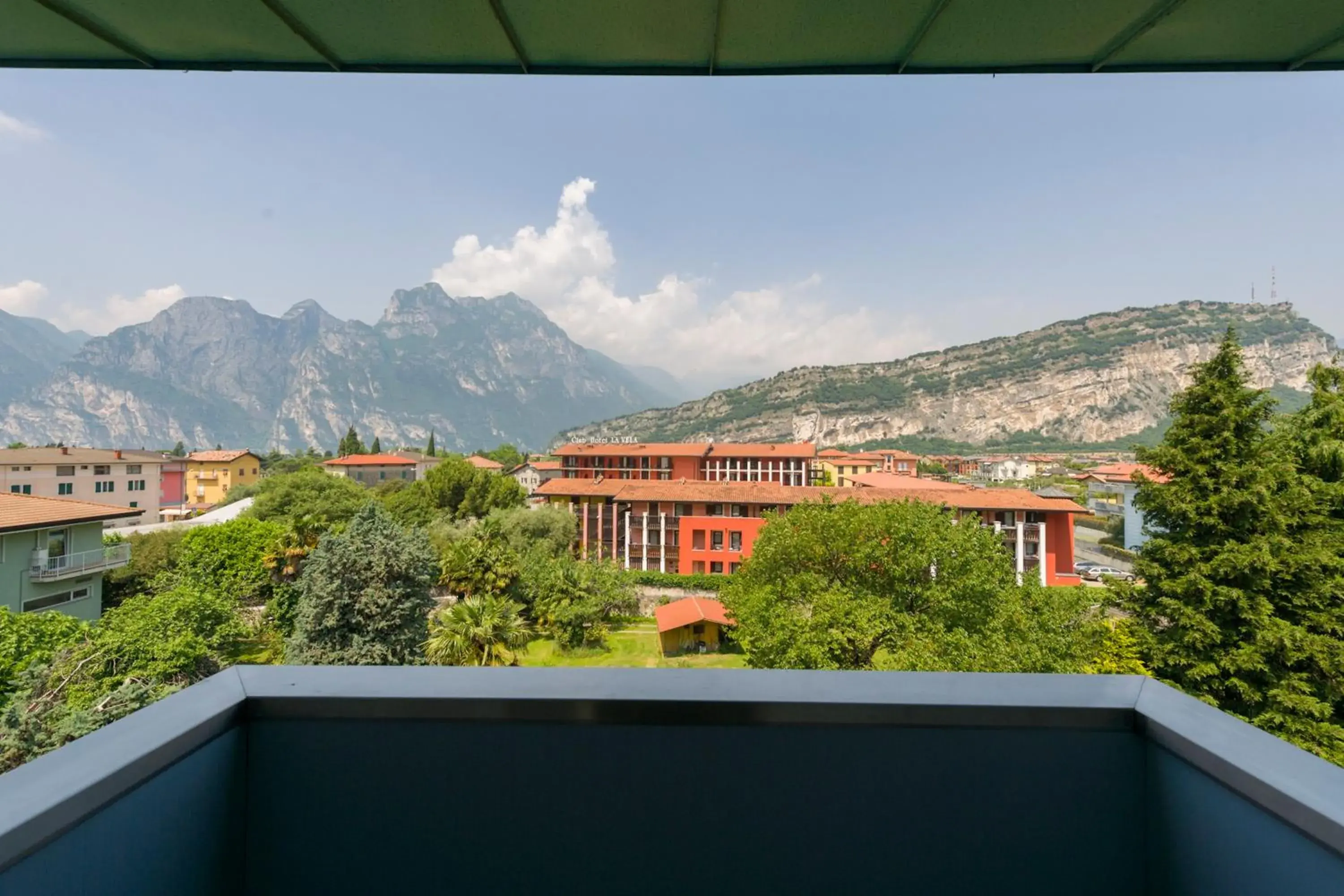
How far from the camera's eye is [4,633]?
8.65 meters

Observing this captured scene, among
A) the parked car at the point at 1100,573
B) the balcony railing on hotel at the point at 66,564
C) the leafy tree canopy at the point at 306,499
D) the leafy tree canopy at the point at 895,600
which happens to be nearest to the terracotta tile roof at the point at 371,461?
the leafy tree canopy at the point at 306,499

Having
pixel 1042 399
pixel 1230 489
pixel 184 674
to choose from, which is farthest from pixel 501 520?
pixel 1042 399

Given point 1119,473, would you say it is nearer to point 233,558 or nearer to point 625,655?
point 625,655

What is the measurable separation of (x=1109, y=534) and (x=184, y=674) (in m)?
40.4

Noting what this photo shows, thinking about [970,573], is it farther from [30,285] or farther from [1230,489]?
[30,285]

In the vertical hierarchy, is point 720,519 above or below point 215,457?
below

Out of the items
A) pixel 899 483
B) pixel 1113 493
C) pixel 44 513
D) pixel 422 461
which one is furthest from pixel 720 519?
pixel 422 461

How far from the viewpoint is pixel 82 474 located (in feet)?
79.6

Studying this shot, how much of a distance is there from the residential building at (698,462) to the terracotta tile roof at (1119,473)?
52.1 feet

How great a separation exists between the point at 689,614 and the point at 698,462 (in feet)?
63.1

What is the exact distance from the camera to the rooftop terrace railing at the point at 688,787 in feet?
3.02

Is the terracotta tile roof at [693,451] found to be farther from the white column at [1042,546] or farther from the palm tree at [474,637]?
the palm tree at [474,637]

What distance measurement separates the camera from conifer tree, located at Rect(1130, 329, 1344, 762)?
752cm

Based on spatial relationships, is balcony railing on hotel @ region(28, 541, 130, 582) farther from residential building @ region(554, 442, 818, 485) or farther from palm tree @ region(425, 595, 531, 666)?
residential building @ region(554, 442, 818, 485)
